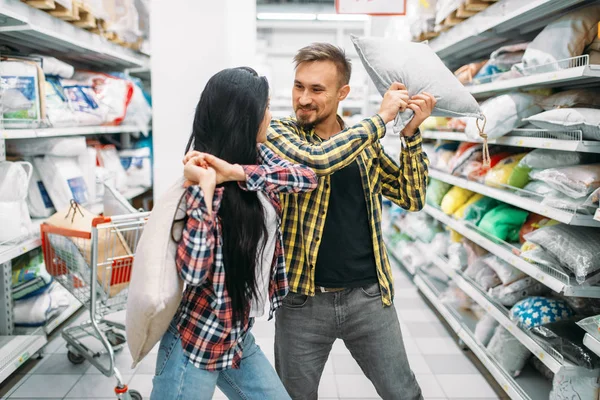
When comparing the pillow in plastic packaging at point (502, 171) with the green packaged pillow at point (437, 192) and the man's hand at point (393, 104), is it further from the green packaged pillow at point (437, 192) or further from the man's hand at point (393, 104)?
the man's hand at point (393, 104)

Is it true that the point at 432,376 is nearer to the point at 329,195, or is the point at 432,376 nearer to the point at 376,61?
the point at 329,195

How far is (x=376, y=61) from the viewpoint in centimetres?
175

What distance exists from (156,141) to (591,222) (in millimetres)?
2600

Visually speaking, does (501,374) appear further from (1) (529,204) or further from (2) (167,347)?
(2) (167,347)

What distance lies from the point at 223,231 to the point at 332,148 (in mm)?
403

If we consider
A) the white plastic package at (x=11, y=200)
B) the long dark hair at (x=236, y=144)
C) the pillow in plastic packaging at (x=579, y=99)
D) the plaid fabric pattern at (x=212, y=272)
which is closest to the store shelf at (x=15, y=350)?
the white plastic package at (x=11, y=200)

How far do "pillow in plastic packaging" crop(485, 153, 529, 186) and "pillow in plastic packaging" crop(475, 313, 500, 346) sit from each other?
0.86 metres

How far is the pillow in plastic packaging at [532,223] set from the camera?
2615mm

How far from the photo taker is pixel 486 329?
3.01 m

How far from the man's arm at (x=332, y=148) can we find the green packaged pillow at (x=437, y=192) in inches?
101

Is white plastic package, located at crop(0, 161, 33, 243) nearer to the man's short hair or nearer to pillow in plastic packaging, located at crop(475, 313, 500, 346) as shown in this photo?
the man's short hair

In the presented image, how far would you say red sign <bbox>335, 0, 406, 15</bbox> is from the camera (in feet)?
9.71

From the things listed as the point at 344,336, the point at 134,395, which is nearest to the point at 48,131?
the point at 134,395

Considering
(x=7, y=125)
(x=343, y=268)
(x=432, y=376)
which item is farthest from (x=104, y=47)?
(x=432, y=376)
